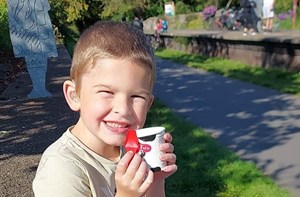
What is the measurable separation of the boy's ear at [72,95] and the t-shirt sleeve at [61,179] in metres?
0.23

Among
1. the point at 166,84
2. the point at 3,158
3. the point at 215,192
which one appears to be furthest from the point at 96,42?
the point at 166,84

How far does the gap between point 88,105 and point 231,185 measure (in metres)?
3.17

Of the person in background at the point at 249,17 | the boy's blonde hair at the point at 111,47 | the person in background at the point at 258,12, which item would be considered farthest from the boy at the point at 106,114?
the person in background at the point at 258,12

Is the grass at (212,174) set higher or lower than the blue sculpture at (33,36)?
lower

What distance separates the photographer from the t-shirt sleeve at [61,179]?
1.48m

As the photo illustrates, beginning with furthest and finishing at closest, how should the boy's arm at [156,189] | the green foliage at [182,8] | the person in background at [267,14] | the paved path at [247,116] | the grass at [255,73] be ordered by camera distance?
1. the green foliage at [182,8]
2. the person in background at [267,14]
3. the grass at [255,73]
4. the paved path at [247,116]
5. the boy's arm at [156,189]

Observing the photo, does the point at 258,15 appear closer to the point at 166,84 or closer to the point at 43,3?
the point at 166,84

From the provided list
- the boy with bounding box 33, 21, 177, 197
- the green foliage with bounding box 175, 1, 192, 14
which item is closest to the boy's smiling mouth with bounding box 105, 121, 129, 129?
the boy with bounding box 33, 21, 177, 197

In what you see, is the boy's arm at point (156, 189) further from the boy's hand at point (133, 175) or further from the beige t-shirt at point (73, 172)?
the boy's hand at point (133, 175)

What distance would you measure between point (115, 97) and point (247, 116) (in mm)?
6041

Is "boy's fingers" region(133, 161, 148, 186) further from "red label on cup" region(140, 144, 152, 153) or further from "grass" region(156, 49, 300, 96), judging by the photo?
"grass" region(156, 49, 300, 96)

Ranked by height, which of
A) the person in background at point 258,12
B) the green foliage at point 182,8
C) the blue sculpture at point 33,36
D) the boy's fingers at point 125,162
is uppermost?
the boy's fingers at point 125,162

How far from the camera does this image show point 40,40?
9102 millimetres

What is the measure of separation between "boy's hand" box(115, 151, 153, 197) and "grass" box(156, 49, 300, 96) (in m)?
7.54
